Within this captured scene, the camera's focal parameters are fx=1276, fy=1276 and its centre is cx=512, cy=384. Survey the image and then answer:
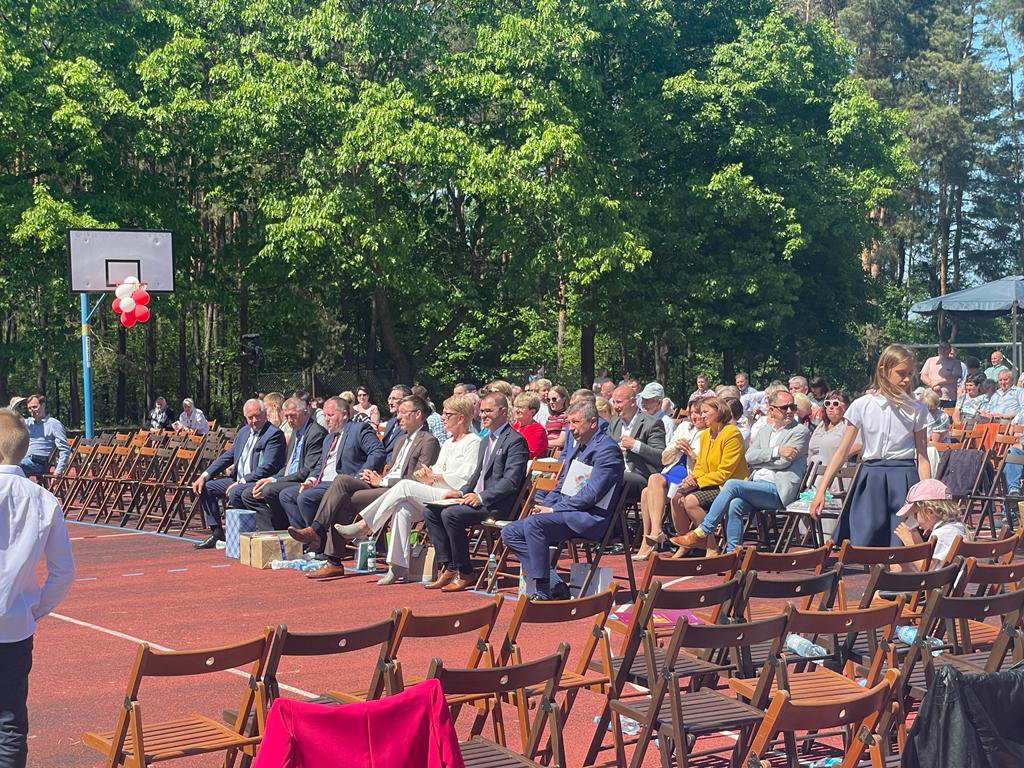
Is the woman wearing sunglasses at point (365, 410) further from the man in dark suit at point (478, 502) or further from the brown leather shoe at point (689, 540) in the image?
the brown leather shoe at point (689, 540)

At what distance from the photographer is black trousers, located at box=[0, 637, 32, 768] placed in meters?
4.48

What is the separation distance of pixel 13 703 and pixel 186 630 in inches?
173

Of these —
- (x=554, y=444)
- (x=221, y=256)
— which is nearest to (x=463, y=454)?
(x=554, y=444)

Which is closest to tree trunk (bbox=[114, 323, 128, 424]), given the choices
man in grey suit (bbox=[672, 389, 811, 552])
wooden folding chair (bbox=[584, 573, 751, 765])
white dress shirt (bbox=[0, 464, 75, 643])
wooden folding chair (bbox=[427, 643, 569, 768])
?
man in grey suit (bbox=[672, 389, 811, 552])

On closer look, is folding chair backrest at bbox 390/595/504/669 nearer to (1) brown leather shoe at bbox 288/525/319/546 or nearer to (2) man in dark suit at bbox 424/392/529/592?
(2) man in dark suit at bbox 424/392/529/592

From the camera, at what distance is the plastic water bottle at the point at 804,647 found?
5.98 metres

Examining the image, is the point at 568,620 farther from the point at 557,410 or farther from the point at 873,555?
the point at 557,410

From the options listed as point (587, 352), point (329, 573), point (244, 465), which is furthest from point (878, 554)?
point (587, 352)

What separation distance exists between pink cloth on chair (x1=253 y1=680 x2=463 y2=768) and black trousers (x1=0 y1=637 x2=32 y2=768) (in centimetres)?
146

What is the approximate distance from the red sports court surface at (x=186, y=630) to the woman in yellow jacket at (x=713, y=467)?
0.70 metres

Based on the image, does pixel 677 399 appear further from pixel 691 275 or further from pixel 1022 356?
pixel 1022 356

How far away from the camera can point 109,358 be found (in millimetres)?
33844

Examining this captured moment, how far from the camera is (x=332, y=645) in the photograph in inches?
182

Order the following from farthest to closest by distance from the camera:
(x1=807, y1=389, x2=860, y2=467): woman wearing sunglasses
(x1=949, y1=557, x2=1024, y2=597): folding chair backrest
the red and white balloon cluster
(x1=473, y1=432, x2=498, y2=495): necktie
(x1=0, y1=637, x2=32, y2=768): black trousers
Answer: the red and white balloon cluster, (x1=807, y1=389, x2=860, y2=467): woman wearing sunglasses, (x1=473, y1=432, x2=498, y2=495): necktie, (x1=949, y1=557, x2=1024, y2=597): folding chair backrest, (x1=0, y1=637, x2=32, y2=768): black trousers
